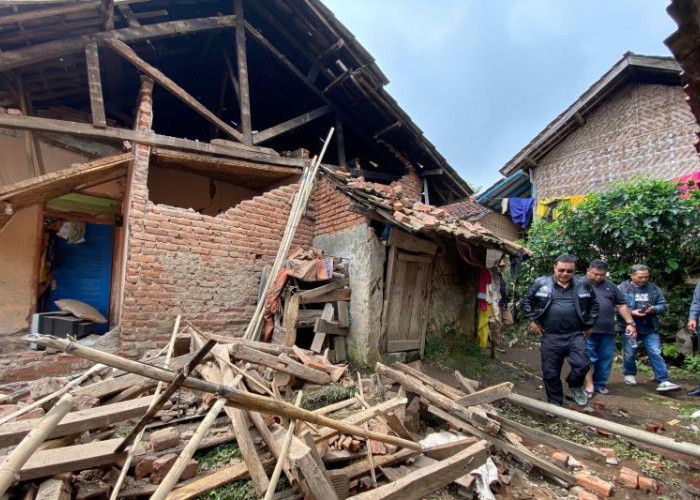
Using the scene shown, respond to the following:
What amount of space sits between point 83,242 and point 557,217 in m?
10.8

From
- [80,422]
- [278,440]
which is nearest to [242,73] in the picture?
[80,422]

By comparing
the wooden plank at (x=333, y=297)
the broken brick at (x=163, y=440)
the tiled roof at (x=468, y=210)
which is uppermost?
the tiled roof at (x=468, y=210)

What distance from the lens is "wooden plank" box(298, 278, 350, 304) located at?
5152 mm

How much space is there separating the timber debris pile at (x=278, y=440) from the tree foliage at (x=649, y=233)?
5485 mm

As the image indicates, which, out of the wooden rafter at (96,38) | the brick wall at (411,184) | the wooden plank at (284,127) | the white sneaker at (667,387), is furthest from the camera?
the brick wall at (411,184)

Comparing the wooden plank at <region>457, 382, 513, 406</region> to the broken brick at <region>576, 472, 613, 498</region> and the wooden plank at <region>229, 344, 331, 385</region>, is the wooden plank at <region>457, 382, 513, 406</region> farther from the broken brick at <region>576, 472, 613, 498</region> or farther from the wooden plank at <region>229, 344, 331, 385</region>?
the wooden plank at <region>229, 344, 331, 385</region>

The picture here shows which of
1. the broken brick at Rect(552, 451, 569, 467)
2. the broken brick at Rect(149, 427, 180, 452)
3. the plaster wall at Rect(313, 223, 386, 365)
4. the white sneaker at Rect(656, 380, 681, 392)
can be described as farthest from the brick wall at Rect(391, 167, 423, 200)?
the broken brick at Rect(149, 427, 180, 452)

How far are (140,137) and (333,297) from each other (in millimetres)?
3944

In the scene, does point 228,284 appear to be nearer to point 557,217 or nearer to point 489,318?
point 489,318

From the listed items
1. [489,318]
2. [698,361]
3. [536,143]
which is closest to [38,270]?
[489,318]

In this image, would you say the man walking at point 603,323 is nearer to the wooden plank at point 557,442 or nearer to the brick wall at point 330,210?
the wooden plank at point 557,442

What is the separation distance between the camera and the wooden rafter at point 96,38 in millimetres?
4551

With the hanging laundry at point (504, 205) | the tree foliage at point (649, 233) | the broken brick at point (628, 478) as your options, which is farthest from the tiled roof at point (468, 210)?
the broken brick at point (628, 478)

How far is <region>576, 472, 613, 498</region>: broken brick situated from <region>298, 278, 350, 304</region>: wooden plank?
144 inches
